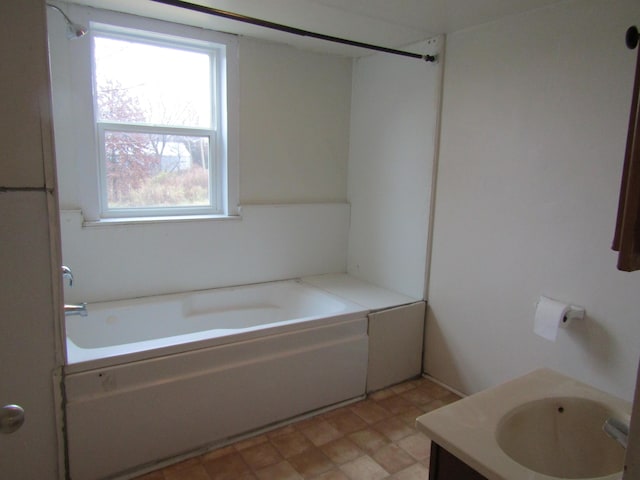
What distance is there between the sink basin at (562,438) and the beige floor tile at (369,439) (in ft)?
3.66

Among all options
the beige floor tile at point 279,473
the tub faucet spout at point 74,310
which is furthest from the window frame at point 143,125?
the beige floor tile at point 279,473

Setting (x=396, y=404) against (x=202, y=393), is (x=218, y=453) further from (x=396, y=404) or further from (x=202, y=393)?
(x=396, y=404)

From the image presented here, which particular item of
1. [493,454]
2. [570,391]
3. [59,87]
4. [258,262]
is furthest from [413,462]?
[59,87]

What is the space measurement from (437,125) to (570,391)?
5.80ft

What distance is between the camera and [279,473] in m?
2.03

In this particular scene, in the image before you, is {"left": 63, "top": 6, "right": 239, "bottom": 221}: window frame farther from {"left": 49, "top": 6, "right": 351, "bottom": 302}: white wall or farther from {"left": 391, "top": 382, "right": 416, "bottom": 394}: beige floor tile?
{"left": 391, "top": 382, "right": 416, "bottom": 394}: beige floor tile

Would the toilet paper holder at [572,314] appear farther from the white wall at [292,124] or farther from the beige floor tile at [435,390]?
the white wall at [292,124]

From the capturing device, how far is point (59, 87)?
7.82 feet

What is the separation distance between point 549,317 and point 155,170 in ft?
7.62

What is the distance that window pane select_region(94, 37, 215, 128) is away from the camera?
2.60m

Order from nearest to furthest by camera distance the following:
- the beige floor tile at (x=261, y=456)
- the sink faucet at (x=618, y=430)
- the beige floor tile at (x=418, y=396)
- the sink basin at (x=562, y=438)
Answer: the sink faucet at (x=618, y=430)
the sink basin at (x=562, y=438)
the beige floor tile at (x=261, y=456)
the beige floor tile at (x=418, y=396)

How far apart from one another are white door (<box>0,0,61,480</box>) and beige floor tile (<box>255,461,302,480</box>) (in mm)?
842

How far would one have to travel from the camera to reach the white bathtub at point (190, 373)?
1890 millimetres

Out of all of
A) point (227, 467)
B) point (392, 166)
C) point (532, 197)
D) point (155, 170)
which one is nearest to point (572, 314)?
point (532, 197)
